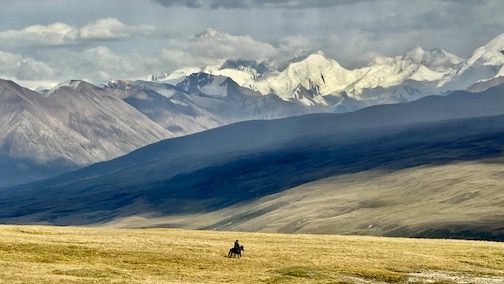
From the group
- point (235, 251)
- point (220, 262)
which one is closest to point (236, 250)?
point (235, 251)

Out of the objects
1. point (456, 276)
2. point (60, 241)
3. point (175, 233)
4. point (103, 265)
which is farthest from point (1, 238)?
point (456, 276)

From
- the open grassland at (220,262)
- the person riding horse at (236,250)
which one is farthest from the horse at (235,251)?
the open grassland at (220,262)

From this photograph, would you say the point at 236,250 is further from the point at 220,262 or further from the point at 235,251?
the point at 220,262

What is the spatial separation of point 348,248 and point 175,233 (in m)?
27.8

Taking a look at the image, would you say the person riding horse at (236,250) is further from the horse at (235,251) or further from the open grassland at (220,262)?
the open grassland at (220,262)

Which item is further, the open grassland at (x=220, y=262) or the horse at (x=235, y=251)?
the horse at (x=235, y=251)

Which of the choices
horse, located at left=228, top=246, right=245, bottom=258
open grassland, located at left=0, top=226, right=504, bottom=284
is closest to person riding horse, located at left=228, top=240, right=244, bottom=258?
horse, located at left=228, top=246, right=245, bottom=258

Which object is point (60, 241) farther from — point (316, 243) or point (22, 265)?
point (316, 243)

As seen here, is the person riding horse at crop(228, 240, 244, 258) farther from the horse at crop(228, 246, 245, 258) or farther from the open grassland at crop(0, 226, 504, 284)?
the open grassland at crop(0, 226, 504, 284)

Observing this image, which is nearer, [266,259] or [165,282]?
[165,282]

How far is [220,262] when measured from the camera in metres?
87.8

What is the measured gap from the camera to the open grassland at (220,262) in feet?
255

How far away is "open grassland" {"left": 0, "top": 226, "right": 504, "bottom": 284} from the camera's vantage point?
3063 inches

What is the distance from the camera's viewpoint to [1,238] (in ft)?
307
